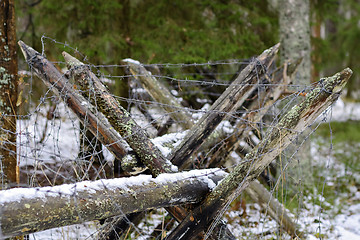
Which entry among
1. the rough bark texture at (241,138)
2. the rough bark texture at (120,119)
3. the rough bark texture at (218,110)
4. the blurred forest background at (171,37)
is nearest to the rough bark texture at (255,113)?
the rough bark texture at (241,138)

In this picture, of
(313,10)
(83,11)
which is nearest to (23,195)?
(83,11)

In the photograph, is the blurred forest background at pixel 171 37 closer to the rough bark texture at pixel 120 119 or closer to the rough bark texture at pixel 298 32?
the rough bark texture at pixel 298 32


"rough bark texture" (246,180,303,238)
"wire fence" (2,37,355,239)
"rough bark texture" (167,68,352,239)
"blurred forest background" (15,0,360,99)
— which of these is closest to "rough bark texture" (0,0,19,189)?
"wire fence" (2,37,355,239)

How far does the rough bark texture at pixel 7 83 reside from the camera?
358 centimetres

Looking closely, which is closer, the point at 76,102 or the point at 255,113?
the point at 76,102

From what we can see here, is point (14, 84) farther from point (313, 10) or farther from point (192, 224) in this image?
point (313, 10)

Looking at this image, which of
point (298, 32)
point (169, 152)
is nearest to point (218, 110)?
point (169, 152)

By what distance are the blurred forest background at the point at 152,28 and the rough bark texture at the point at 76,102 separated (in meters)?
2.43

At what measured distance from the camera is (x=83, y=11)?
5984 millimetres

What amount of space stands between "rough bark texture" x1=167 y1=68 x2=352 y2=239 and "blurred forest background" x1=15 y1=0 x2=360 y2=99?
318cm

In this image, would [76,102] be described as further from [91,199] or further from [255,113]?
[255,113]

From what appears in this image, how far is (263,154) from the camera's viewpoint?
8.14ft

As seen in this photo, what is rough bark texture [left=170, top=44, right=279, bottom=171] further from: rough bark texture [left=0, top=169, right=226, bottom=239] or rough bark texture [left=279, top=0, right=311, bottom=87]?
rough bark texture [left=279, top=0, right=311, bottom=87]

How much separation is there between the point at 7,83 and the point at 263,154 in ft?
8.86
